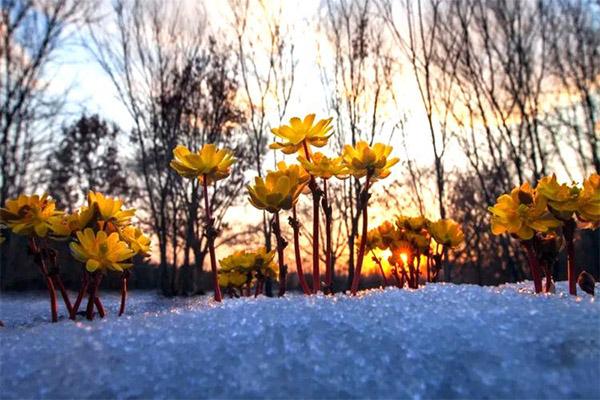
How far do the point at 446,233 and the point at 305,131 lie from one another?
2.54 feet

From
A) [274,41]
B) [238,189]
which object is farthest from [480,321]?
[238,189]

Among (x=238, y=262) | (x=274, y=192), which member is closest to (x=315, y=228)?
(x=274, y=192)

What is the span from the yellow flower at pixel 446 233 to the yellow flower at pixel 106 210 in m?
1.20

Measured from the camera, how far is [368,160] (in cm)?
163

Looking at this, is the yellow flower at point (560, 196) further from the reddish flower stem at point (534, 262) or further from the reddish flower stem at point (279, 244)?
the reddish flower stem at point (279, 244)

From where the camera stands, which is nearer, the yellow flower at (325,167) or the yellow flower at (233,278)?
the yellow flower at (325,167)

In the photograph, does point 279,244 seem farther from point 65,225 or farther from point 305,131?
point 65,225

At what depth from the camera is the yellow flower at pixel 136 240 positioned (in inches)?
70.6

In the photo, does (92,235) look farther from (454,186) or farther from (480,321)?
(454,186)

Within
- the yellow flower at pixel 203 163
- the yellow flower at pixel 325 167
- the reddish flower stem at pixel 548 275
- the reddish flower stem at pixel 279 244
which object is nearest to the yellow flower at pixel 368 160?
the yellow flower at pixel 325 167

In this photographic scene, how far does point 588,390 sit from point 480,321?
28 cm

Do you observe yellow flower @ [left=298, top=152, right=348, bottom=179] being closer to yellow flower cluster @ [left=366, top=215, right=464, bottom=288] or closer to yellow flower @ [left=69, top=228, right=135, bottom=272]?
yellow flower cluster @ [left=366, top=215, right=464, bottom=288]

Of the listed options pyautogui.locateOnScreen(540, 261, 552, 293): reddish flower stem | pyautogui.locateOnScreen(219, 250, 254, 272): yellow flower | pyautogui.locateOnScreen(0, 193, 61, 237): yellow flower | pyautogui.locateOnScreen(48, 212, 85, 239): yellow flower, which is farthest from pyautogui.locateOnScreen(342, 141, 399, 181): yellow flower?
pyautogui.locateOnScreen(0, 193, 61, 237): yellow flower

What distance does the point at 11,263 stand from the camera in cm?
748
